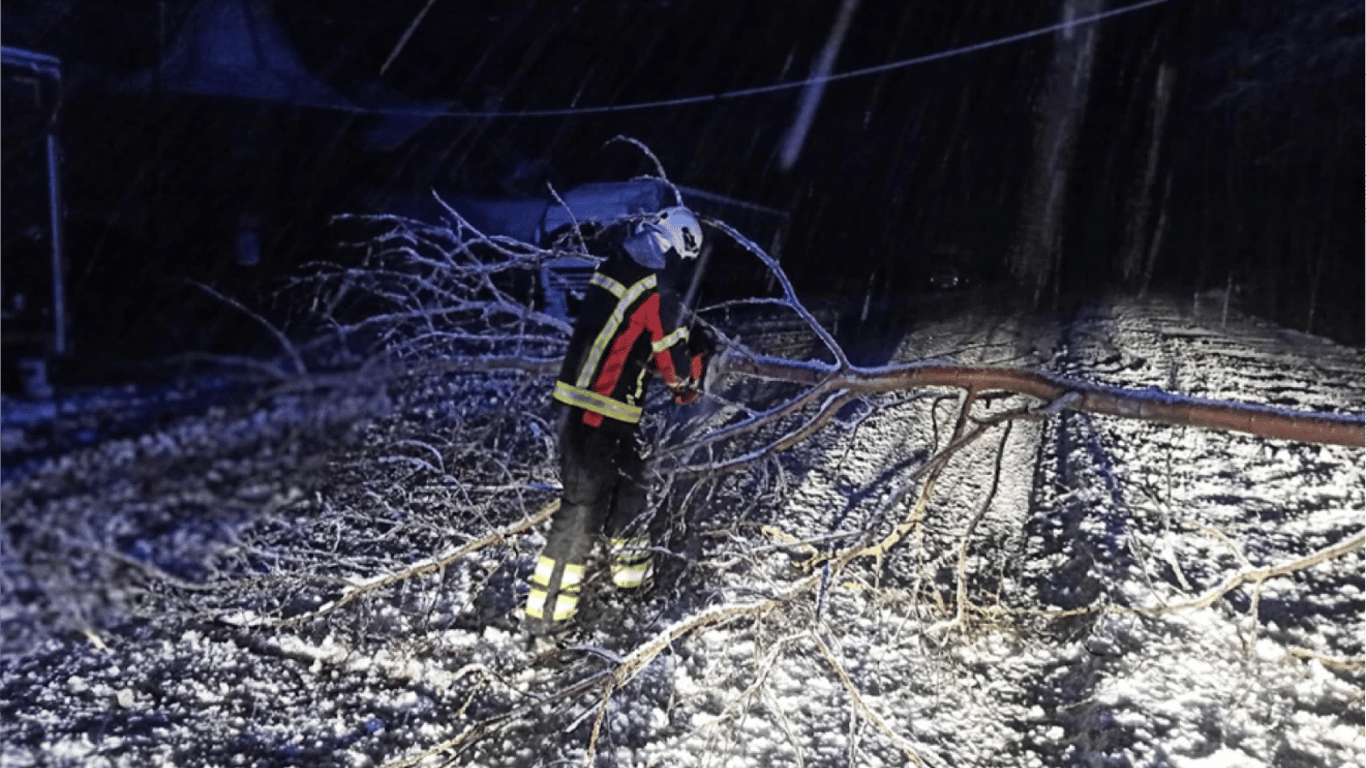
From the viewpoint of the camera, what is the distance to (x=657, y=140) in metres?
7.67

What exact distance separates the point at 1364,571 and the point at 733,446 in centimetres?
261

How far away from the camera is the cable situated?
653 centimetres

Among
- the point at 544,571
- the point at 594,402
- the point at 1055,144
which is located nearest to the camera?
the point at 594,402

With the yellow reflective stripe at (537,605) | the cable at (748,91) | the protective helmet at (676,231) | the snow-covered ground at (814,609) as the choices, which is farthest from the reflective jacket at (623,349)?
the cable at (748,91)

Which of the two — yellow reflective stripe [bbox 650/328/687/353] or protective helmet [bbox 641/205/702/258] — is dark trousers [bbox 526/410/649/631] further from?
protective helmet [bbox 641/205/702/258]

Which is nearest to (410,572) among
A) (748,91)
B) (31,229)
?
(31,229)

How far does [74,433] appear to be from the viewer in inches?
248

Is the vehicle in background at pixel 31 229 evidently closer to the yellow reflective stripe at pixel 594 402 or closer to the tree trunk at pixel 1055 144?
the yellow reflective stripe at pixel 594 402

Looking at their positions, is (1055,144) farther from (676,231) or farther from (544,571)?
(544,571)

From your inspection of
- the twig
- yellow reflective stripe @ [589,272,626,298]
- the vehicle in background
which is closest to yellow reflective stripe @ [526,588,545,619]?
the twig

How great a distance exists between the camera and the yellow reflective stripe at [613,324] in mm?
3127

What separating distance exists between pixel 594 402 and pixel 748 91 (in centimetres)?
646

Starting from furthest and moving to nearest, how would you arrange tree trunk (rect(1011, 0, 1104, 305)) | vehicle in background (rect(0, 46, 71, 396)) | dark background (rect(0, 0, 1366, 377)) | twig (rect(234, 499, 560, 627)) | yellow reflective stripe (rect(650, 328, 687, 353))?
vehicle in background (rect(0, 46, 71, 396)), dark background (rect(0, 0, 1366, 377)), tree trunk (rect(1011, 0, 1104, 305)), twig (rect(234, 499, 560, 627)), yellow reflective stripe (rect(650, 328, 687, 353))

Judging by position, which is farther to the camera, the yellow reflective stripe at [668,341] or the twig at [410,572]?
the twig at [410,572]
